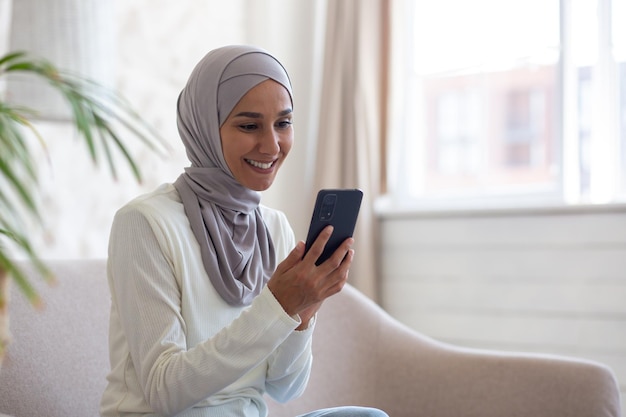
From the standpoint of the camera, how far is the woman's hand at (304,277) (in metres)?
1.36

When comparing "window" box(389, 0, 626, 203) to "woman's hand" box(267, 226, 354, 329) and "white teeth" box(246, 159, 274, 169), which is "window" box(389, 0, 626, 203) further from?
"woman's hand" box(267, 226, 354, 329)

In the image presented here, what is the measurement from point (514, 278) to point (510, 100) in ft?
2.53

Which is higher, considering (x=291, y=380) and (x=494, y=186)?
(x=494, y=186)

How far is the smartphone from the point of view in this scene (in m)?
1.38

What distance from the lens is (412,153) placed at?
3.57m

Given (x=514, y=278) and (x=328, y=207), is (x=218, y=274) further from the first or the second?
(x=514, y=278)

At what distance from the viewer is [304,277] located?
1.35 m

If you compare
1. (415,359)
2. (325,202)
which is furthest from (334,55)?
(325,202)

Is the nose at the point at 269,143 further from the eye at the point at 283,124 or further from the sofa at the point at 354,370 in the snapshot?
the sofa at the point at 354,370

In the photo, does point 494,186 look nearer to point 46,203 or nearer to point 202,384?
point 46,203

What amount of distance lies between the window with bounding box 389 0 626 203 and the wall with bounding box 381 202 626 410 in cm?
17

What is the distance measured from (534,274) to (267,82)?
1.80 meters

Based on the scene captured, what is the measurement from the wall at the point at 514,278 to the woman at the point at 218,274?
1562 millimetres

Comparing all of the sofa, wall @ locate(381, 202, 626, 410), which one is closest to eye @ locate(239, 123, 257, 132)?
the sofa
